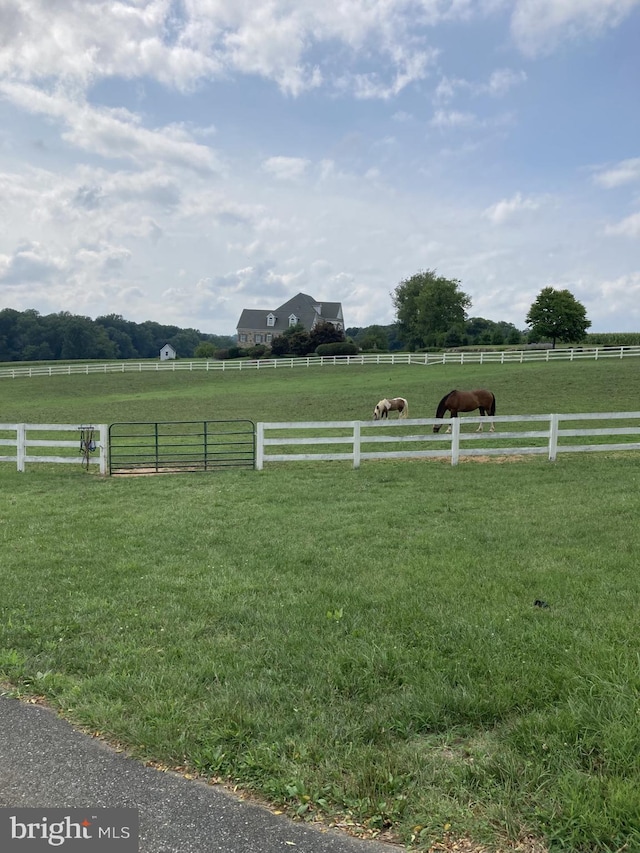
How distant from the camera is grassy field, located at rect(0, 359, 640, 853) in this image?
268cm

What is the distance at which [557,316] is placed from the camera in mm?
64188

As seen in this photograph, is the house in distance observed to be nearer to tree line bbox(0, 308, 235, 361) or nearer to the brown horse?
tree line bbox(0, 308, 235, 361)

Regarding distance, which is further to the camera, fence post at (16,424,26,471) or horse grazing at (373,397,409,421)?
horse grazing at (373,397,409,421)

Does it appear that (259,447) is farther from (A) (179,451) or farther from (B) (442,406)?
(B) (442,406)

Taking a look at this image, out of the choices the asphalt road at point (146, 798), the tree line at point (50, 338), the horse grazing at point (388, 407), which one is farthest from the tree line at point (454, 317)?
the asphalt road at point (146, 798)

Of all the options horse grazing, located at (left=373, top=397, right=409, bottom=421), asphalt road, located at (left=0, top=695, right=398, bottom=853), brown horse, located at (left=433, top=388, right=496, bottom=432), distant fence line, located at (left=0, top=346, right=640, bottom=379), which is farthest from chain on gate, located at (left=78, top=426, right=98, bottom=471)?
distant fence line, located at (left=0, top=346, right=640, bottom=379)

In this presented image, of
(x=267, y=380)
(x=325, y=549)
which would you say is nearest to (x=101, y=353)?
(x=267, y=380)

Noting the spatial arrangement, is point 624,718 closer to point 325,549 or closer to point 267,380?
point 325,549

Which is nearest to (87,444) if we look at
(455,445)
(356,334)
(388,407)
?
(455,445)

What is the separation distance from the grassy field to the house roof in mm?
82663

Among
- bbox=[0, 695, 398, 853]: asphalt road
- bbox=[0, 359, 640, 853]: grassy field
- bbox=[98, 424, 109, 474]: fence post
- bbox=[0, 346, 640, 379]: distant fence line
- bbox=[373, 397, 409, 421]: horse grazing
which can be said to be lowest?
bbox=[0, 695, 398, 853]: asphalt road

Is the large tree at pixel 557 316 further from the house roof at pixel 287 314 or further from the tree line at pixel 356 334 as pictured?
the house roof at pixel 287 314

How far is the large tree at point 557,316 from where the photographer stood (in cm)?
6412

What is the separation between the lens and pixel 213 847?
2402 mm
